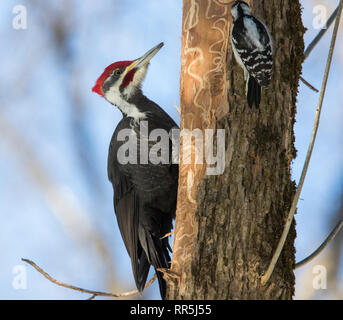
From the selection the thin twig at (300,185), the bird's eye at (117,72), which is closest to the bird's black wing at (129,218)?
the bird's eye at (117,72)

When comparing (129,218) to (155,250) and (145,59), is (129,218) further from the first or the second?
(145,59)

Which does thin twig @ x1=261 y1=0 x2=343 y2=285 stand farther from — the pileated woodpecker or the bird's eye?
the bird's eye

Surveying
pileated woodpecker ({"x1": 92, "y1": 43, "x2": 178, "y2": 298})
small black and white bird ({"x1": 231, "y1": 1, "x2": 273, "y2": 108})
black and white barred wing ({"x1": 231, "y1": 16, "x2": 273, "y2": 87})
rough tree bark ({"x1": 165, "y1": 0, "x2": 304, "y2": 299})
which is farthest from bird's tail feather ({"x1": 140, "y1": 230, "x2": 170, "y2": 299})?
black and white barred wing ({"x1": 231, "y1": 16, "x2": 273, "y2": 87})

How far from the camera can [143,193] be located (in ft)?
12.0

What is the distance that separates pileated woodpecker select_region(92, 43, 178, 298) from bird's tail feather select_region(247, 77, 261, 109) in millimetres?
1088

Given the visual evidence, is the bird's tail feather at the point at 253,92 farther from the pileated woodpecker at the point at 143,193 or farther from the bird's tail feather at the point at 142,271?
the bird's tail feather at the point at 142,271

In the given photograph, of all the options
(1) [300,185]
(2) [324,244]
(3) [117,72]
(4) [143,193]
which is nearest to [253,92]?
(1) [300,185]

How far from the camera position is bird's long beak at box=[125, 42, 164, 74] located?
377cm

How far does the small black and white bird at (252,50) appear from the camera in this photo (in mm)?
2527

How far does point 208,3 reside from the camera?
112 inches

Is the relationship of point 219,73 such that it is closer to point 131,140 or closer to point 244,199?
point 244,199
